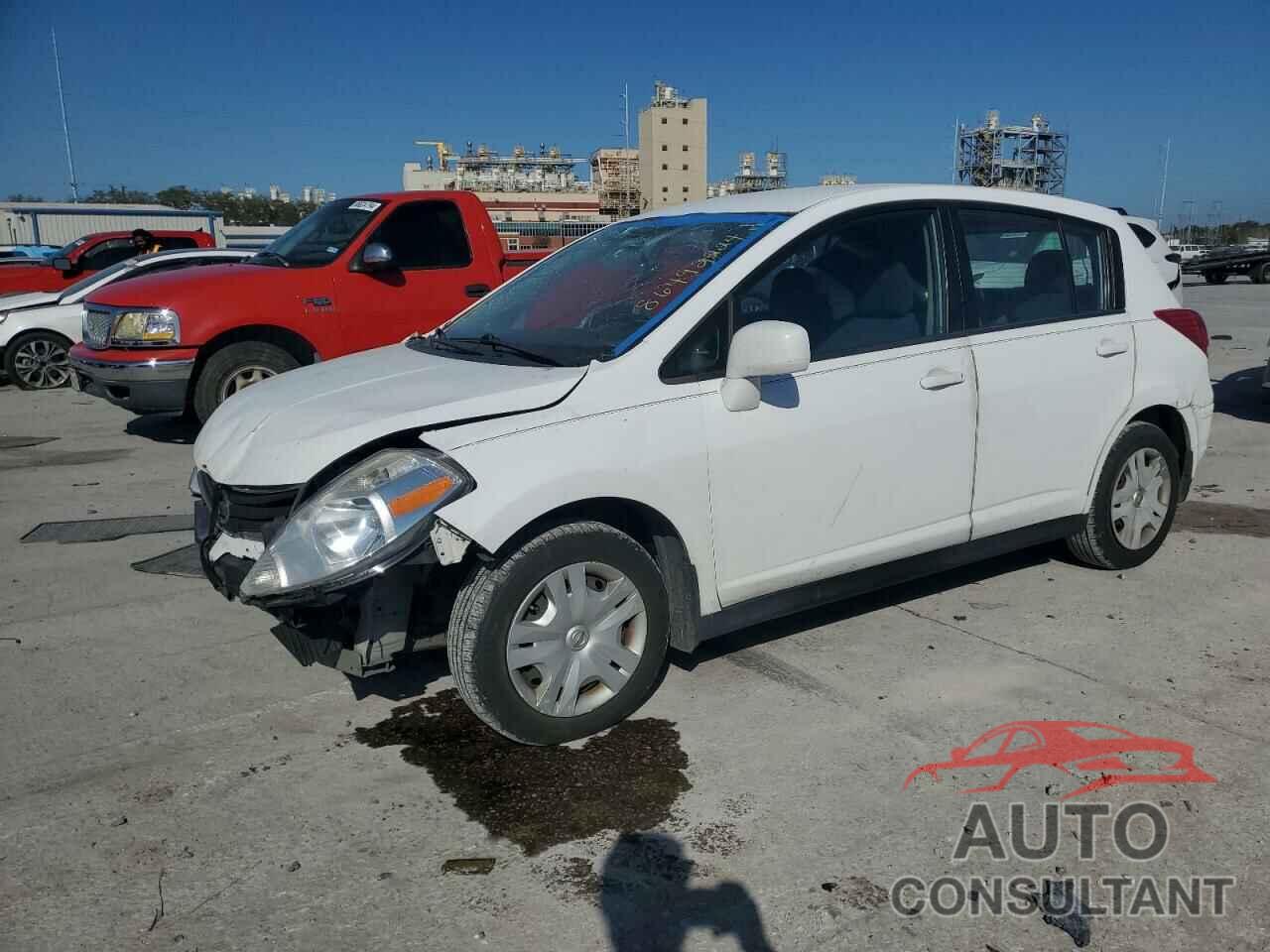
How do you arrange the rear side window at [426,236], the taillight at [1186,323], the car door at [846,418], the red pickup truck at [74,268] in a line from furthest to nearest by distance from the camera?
the red pickup truck at [74,268]
the rear side window at [426,236]
the taillight at [1186,323]
the car door at [846,418]

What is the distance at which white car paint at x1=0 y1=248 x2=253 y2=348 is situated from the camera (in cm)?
1193

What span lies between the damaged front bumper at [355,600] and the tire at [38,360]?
10293 mm

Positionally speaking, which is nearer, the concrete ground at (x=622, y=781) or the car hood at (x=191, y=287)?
the concrete ground at (x=622, y=781)

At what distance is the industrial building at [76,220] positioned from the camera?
4012 cm

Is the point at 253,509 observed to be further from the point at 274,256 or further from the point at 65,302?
the point at 65,302

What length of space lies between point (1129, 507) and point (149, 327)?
6.75m

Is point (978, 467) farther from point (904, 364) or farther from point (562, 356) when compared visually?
point (562, 356)

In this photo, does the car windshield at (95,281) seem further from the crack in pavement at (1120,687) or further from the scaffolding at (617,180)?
the scaffolding at (617,180)

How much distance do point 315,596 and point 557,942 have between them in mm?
1184

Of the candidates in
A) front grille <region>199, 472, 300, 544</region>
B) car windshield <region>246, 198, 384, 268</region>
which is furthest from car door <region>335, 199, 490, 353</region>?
front grille <region>199, 472, 300, 544</region>

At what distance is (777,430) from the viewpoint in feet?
11.8

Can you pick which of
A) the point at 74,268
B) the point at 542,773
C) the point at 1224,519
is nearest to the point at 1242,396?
the point at 1224,519

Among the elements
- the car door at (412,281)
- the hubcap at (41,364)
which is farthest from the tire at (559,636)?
the hubcap at (41,364)

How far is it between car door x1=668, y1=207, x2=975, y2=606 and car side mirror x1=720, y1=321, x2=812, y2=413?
0.15 meters
